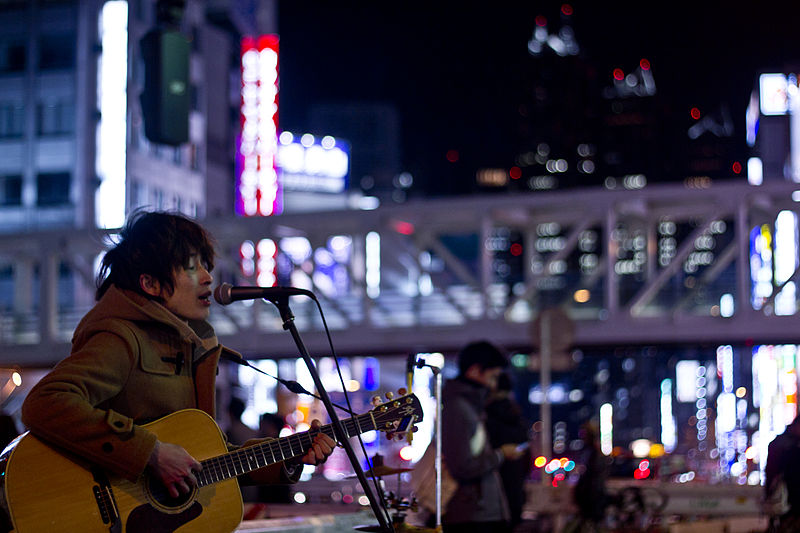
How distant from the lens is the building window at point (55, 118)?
38219 millimetres

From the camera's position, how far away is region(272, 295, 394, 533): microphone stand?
386 centimetres

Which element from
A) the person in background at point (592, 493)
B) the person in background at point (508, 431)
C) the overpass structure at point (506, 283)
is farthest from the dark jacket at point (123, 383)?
the overpass structure at point (506, 283)

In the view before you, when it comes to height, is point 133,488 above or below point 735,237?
below

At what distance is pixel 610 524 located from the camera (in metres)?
14.2

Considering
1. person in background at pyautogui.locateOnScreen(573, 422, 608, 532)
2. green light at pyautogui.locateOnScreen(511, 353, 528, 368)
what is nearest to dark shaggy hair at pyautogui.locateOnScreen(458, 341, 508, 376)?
person in background at pyautogui.locateOnScreen(573, 422, 608, 532)

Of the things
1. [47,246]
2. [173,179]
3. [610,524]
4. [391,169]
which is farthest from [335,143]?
[391,169]

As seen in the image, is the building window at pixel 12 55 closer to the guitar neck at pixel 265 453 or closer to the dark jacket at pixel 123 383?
the dark jacket at pixel 123 383

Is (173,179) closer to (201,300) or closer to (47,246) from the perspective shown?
(47,246)

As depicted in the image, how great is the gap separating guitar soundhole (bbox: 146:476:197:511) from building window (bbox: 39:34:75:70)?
3698cm

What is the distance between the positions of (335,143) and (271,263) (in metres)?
29.1

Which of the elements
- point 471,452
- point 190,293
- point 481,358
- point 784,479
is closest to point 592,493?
point 784,479

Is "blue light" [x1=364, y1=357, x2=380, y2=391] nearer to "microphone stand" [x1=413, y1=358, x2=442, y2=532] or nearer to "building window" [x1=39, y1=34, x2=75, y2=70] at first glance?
"building window" [x1=39, y1=34, x2=75, y2=70]

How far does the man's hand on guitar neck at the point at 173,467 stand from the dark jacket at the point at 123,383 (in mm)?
40

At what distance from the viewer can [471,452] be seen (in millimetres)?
6285
